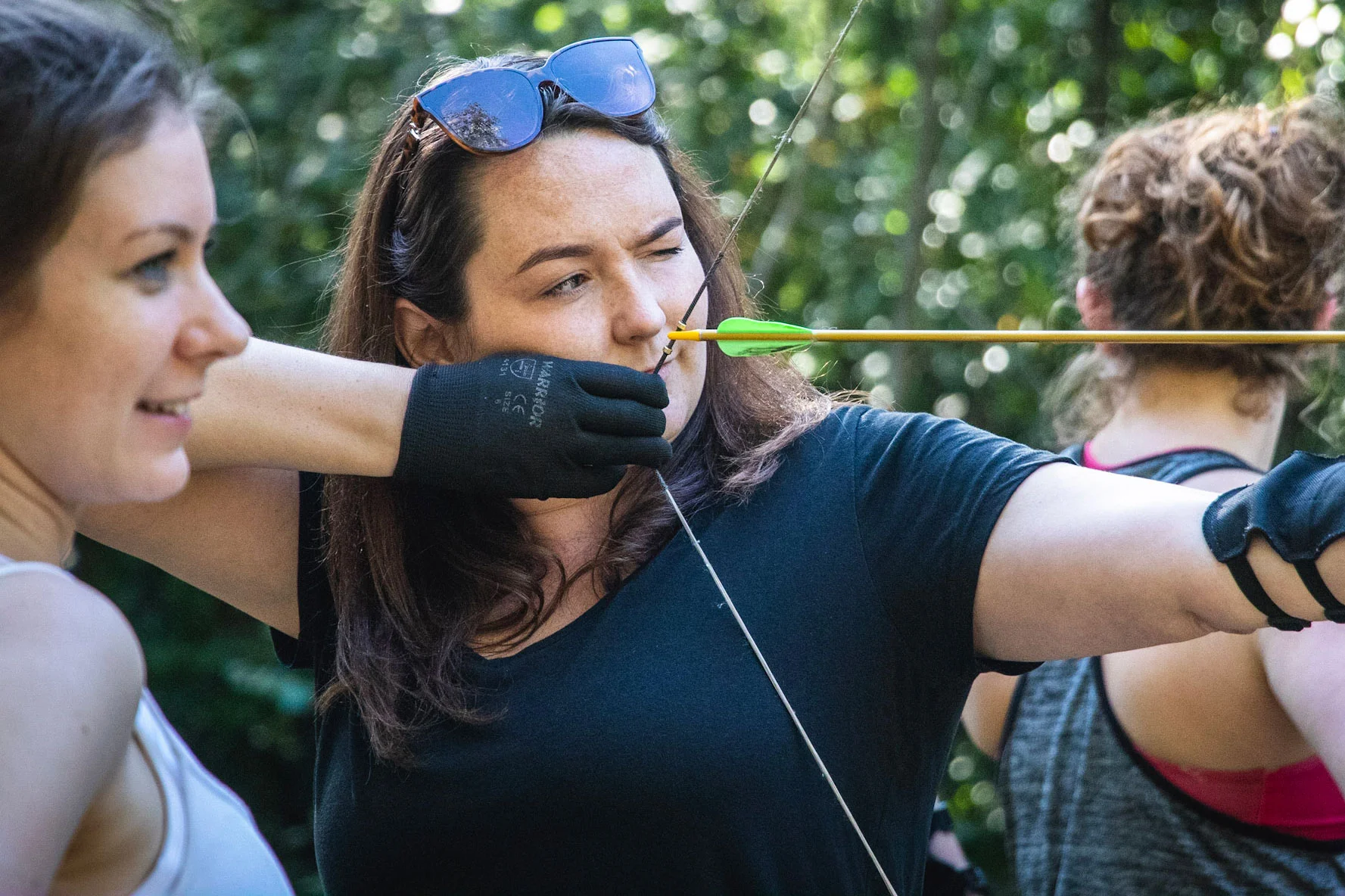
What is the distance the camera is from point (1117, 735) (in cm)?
158

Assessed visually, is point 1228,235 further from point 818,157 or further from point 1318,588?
point 818,157

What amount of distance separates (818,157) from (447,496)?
7.97ft

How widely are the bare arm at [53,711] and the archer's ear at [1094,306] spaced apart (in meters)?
1.42

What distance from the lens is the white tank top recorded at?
870 mm

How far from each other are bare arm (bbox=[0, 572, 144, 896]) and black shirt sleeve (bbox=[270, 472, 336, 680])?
706mm

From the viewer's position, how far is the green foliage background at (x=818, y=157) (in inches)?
121

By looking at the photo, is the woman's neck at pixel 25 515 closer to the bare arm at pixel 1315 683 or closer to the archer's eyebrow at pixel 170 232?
the archer's eyebrow at pixel 170 232

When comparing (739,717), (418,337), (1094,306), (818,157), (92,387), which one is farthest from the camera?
(818,157)

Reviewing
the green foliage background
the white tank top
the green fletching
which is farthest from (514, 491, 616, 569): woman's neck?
the green foliage background

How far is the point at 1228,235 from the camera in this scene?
166 cm

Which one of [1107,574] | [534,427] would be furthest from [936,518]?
[534,427]

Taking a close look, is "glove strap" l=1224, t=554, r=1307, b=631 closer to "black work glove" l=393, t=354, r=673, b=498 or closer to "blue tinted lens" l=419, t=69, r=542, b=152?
"black work glove" l=393, t=354, r=673, b=498

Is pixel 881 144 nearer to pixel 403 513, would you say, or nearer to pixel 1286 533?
pixel 403 513

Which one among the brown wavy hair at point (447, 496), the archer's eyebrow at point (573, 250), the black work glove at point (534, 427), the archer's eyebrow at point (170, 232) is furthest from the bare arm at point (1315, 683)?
the archer's eyebrow at point (170, 232)
